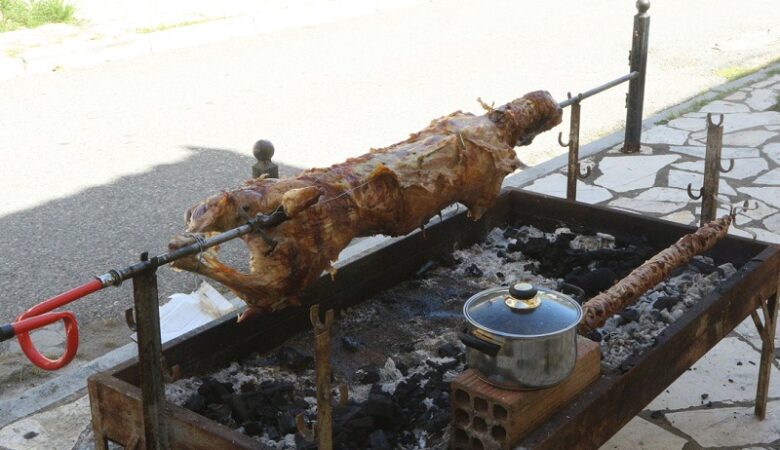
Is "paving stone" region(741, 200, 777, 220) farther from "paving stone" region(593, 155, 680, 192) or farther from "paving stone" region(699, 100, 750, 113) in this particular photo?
"paving stone" region(699, 100, 750, 113)

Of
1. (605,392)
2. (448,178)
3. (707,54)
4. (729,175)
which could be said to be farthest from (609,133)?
(605,392)

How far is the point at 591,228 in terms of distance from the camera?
181 inches

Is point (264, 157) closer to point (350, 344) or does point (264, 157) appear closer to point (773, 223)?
point (350, 344)

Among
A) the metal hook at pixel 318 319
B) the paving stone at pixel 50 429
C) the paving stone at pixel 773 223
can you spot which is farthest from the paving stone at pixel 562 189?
the metal hook at pixel 318 319

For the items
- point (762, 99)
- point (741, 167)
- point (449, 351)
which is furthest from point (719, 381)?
point (762, 99)

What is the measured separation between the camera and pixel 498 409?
2.69 m

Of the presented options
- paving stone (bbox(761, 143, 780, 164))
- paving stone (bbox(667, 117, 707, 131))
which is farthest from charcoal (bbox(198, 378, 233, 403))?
paving stone (bbox(667, 117, 707, 131))

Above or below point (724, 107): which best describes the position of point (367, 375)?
above

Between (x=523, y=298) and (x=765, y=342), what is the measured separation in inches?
63.1

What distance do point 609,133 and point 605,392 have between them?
18.3 feet

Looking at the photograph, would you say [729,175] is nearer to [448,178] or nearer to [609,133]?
[609,133]

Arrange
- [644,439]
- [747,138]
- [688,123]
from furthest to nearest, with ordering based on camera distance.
Answer: [688,123]
[747,138]
[644,439]

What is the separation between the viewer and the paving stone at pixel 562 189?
21.8 ft

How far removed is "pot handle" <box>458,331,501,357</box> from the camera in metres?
2.66
